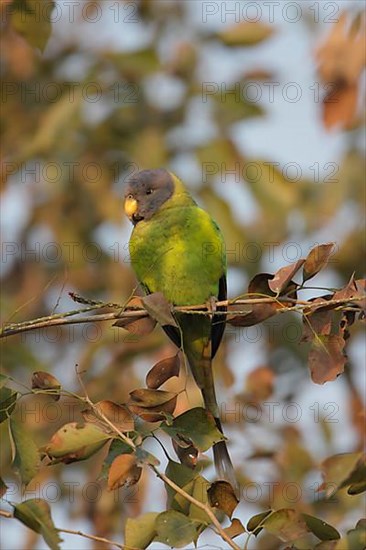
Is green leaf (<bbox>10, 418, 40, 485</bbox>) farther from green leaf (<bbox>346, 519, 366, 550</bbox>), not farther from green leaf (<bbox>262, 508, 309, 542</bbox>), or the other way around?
green leaf (<bbox>346, 519, 366, 550</bbox>)

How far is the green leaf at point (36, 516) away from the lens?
6.86 ft

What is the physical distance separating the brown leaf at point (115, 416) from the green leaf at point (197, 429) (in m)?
0.08

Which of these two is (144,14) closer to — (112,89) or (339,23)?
(112,89)

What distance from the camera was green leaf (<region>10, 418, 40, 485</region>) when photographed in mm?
2259

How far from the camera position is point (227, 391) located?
4.35 metres

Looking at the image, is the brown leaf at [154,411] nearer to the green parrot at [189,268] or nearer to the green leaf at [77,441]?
the green leaf at [77,441]

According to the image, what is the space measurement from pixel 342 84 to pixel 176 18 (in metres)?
2.30

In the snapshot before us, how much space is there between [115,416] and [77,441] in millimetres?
132

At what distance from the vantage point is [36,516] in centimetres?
211

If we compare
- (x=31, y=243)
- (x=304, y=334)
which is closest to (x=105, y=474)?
(x=304, y=334)

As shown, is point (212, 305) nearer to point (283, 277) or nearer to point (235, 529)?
point (283, 277)

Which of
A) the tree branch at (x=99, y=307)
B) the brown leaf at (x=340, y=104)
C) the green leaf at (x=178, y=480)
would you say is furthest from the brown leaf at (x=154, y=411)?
the brown leaf at (x=340, y=104)

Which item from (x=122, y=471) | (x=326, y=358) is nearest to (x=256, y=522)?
(x=122, y=471)

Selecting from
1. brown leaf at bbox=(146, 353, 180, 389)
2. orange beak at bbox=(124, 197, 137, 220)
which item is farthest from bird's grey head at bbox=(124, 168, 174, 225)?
brown leaf at bbox=(146, 353, 180, 389)
